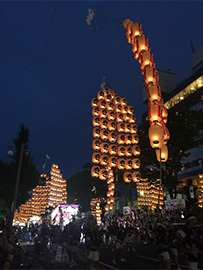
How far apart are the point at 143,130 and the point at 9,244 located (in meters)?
17.0

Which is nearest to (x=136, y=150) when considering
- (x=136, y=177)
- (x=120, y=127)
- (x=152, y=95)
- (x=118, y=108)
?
(x=136, y=177)

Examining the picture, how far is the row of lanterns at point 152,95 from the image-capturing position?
1269cm

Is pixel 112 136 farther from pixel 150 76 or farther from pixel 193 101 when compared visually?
pixel 193 101

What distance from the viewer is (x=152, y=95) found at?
13.9 m

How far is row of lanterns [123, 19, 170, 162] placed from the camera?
1269 cm

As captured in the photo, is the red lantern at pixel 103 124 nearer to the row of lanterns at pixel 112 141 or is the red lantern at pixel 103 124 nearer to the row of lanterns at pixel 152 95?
the row of lanterns at pixel 112 141

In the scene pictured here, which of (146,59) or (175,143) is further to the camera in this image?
(175,143)

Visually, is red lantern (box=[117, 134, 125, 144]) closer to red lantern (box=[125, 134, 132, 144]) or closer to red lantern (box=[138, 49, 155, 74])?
red lantern (box=[125, 134, 132, 144])

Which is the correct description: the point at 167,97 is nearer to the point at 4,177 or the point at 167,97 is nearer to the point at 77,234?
the point at 4,177

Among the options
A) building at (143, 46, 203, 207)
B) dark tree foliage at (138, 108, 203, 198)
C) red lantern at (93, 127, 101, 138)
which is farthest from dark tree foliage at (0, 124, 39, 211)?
building at (143, 46, 203, 207)

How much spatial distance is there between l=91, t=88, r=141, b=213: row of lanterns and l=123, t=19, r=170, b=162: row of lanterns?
5.71 meters

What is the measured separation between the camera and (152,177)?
20766 mm

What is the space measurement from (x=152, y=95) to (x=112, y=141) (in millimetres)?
8095

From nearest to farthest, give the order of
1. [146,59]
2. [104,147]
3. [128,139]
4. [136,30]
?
1. [146,59]
2. [136,30]
3. [128,139]
4. [104,147]
